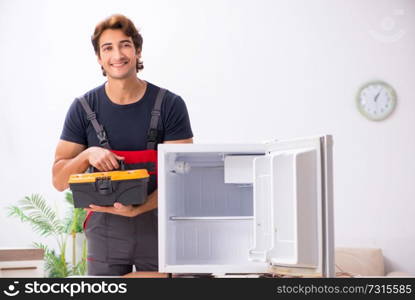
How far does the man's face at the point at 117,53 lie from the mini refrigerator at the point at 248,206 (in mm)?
491

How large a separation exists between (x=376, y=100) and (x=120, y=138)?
499cm

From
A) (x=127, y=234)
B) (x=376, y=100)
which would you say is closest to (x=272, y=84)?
(x=376, y=100)

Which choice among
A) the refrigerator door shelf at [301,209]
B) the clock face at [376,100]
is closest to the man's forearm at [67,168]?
the refrigerator door shelf at [301,209]

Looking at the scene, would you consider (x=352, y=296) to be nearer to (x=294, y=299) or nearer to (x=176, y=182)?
(x=294, y=299)

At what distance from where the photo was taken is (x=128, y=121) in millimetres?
3170

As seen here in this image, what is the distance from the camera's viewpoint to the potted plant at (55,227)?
7.30 metres

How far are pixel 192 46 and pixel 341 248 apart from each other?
2668 mm

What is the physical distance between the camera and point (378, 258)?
23.7ft

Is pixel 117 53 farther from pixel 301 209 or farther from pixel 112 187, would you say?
pixel 301 209

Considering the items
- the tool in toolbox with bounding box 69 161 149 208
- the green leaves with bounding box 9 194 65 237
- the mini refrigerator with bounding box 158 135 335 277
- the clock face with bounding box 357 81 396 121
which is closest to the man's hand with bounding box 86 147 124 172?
the tool in toolbox with bounding box 69 161 149 208

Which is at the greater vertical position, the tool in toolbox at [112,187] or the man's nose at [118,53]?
the man's nose at [118,53]

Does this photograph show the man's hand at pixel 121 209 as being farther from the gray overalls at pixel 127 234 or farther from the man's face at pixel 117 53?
the man's face at pixel 117 53

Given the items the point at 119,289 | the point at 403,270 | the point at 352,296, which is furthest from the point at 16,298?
the point at 403,270

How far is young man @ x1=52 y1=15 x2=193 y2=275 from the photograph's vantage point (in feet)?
10.1
